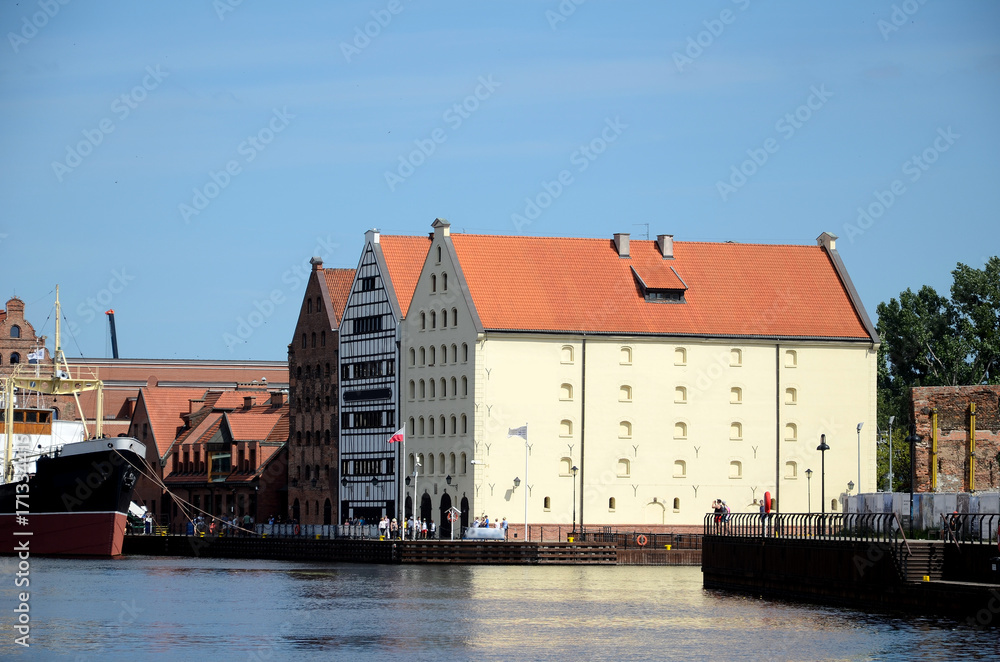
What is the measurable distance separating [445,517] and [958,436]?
38.6 m

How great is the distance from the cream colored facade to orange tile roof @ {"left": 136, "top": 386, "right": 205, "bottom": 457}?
123ft

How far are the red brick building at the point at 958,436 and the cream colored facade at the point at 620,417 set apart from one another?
97.1 feet

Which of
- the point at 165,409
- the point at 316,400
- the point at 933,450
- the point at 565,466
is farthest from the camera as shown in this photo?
the point at 165,409

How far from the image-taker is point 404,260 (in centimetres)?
11312

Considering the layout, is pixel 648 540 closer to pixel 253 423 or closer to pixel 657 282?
pixel 657 282

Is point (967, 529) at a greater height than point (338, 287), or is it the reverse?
point (338, 287)

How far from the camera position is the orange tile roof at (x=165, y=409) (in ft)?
462

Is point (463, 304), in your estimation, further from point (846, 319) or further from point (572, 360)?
point (846, 319)

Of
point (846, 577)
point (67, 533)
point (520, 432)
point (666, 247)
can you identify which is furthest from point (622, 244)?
point (846, 577)

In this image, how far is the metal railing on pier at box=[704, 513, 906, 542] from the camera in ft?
185

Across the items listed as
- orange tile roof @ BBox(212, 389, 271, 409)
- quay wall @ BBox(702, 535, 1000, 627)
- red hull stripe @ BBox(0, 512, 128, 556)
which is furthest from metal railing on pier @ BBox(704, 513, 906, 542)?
orange tile roof @ BBox(212, 389, 271, 409)

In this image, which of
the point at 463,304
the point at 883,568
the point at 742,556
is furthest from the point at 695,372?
the point at 883,568

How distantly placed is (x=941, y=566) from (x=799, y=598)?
33.2ft

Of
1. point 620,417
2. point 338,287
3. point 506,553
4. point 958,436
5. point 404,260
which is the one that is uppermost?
point 404,260
